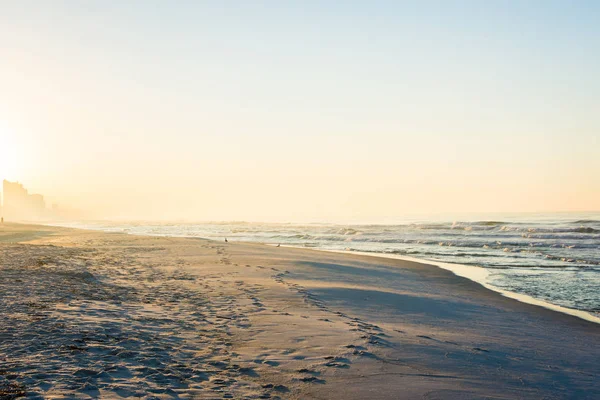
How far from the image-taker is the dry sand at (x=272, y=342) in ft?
17.0

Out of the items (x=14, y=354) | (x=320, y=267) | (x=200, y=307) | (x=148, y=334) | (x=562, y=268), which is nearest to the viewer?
(x=14, y=354)

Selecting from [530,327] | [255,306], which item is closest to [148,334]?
[255,306]

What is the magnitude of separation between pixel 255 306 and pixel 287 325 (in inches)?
75.2

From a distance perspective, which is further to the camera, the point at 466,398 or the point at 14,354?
the point at 14,354

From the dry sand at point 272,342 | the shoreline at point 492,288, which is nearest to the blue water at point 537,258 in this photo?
the shoreline at point 492,288

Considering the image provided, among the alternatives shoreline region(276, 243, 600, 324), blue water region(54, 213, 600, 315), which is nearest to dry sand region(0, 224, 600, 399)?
shoreline region(276, 243, 600, 324)

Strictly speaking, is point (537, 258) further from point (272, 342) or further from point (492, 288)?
point (272, 342)

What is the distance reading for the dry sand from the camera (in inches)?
204

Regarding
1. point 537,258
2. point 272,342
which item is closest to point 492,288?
point 272,342

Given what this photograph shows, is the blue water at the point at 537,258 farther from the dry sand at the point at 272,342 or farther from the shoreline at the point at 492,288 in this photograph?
the dry sand at the point at 272,342

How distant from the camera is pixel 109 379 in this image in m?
5.02

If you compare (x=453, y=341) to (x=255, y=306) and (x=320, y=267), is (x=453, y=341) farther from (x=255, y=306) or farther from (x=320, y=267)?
(x=320, y=267)

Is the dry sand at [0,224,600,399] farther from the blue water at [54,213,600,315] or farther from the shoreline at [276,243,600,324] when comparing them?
the blue water at [54,213,600,315]

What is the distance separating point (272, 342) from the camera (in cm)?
706
